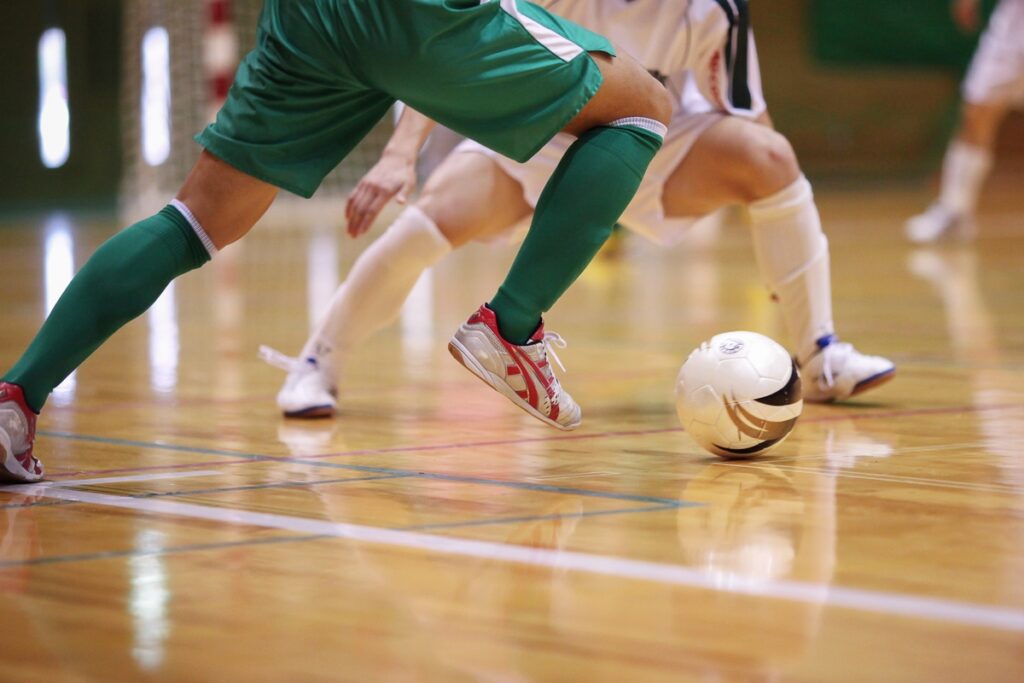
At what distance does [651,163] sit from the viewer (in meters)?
3.37

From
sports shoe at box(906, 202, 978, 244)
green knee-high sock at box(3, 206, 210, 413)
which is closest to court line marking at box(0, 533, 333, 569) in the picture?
green knee-high sock at box(3, 206, 210, 413)

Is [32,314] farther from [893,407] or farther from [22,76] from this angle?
[22,76]

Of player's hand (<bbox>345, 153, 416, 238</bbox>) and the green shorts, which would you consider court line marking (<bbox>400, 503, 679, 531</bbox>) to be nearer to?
the green shorts

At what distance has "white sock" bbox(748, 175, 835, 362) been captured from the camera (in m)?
3.37

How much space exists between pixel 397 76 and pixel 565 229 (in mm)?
364

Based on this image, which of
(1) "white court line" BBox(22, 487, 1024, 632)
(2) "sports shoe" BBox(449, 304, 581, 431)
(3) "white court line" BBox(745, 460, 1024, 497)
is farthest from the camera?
(2) "sports shoe" BBox(449, 304, 581, 431)

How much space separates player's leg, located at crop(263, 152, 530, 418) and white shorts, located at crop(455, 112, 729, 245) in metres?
0.03

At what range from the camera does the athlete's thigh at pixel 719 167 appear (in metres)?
3.29

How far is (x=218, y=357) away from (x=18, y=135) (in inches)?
479

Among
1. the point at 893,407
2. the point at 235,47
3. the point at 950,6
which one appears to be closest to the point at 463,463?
the point at 893,407

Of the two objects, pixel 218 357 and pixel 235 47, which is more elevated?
pixel 235 47

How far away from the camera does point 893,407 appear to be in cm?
331

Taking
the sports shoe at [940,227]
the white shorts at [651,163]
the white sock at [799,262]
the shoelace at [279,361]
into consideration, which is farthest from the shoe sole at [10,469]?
the sports shoe at [940,227]

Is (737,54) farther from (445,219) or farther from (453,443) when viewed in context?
(453,443)
